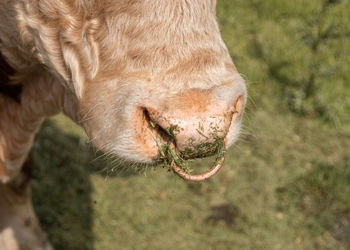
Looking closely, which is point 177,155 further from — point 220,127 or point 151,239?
point 151,239

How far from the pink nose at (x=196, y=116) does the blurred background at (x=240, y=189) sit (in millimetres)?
1409

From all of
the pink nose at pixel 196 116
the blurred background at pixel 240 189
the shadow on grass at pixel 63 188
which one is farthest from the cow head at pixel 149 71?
the shadow on grass at pixel 63 188

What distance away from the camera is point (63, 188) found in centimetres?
317

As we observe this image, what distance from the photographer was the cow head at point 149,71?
121 cm

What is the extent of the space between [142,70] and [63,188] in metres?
2.11

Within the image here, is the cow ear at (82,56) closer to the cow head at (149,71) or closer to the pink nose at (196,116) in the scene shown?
the cow head at (149,71)

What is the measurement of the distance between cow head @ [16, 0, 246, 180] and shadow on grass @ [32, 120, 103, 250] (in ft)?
5.61

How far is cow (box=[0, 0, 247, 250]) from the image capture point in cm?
122

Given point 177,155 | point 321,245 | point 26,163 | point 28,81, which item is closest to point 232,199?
point 321,245

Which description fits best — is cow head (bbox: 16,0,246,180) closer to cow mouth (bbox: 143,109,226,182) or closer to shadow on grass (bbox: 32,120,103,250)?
cow mouth (bbox: 143,109,226,182)

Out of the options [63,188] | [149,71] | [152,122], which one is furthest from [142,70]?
[63,188]

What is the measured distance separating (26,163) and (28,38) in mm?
1240

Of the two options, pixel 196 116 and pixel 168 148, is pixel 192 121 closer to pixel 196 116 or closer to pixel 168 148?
pixel 196 116

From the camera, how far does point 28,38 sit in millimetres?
1451
